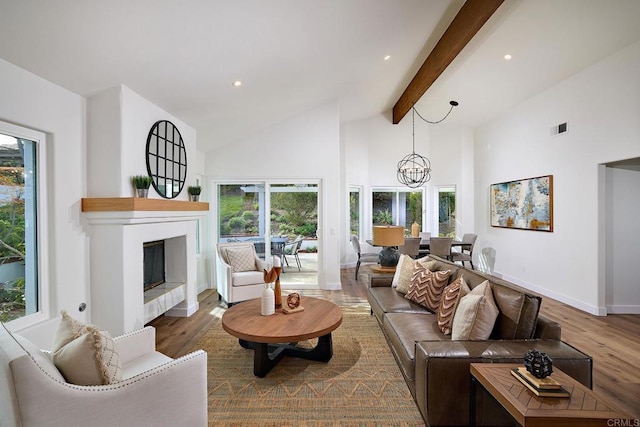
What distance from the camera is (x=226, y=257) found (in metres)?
4.82

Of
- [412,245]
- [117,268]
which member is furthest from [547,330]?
[412,245]

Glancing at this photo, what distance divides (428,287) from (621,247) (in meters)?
3.21

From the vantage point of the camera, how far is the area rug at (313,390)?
6.89ft

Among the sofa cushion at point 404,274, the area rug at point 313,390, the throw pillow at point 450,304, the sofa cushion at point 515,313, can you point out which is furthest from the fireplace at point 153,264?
the sofa cushion at point 515,313

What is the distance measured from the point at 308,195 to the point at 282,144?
40.2 inches

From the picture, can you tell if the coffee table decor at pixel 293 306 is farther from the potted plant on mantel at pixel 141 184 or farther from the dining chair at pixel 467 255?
the dining chair at pixel 467 255

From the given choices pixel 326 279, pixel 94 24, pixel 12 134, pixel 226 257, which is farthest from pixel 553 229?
pixel 12 134

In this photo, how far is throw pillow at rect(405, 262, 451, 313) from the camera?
3.02 metres

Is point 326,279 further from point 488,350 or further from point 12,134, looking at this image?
point 12,134

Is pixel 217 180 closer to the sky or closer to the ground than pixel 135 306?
closer to the sky

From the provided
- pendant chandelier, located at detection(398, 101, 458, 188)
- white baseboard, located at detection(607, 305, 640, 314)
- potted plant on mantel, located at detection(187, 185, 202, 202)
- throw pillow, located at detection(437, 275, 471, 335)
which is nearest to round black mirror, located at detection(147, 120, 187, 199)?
potted plant on mantel, located at detection(187, 185, 202, 202)

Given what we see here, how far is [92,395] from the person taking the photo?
1356mm

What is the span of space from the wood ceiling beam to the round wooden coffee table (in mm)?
3484

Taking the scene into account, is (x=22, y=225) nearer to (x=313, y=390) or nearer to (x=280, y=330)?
(x=280, y=330)
